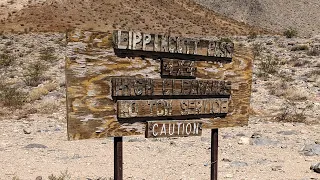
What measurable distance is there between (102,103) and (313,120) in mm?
7470

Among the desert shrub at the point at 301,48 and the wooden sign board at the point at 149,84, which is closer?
the wooden sign board at the point at 149,84

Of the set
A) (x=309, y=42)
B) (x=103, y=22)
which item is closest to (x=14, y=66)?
(x=309, y=42)

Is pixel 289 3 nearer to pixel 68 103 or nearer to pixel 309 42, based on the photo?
pixel 309 42

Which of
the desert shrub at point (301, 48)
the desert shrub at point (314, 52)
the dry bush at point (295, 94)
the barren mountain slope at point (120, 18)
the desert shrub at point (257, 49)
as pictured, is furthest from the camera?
the barren mountain slope at point (120, 18)

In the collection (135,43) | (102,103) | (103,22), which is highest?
(135,43)

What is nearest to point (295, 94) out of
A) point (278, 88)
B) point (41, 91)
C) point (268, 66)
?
point (278, 88)

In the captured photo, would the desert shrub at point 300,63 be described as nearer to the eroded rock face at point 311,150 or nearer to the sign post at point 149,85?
the eroded rock face at point 311,150

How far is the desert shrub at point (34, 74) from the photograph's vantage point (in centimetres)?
1397

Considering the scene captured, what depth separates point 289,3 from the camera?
69.8 metres

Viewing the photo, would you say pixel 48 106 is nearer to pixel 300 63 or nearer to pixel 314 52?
pixel 300 63

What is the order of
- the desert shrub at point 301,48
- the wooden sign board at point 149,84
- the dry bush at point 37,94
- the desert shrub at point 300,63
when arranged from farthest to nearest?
the desert shrub at point 301,48
the desert shrub at point 300,63
the dry bush at point 37,94
the wooden sign board at point 149,84

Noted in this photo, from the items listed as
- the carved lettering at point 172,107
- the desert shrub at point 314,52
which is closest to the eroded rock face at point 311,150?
the carved lettering at point 172,107

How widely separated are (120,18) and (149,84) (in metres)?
37.4

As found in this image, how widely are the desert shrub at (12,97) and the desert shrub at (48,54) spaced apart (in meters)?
4.96
